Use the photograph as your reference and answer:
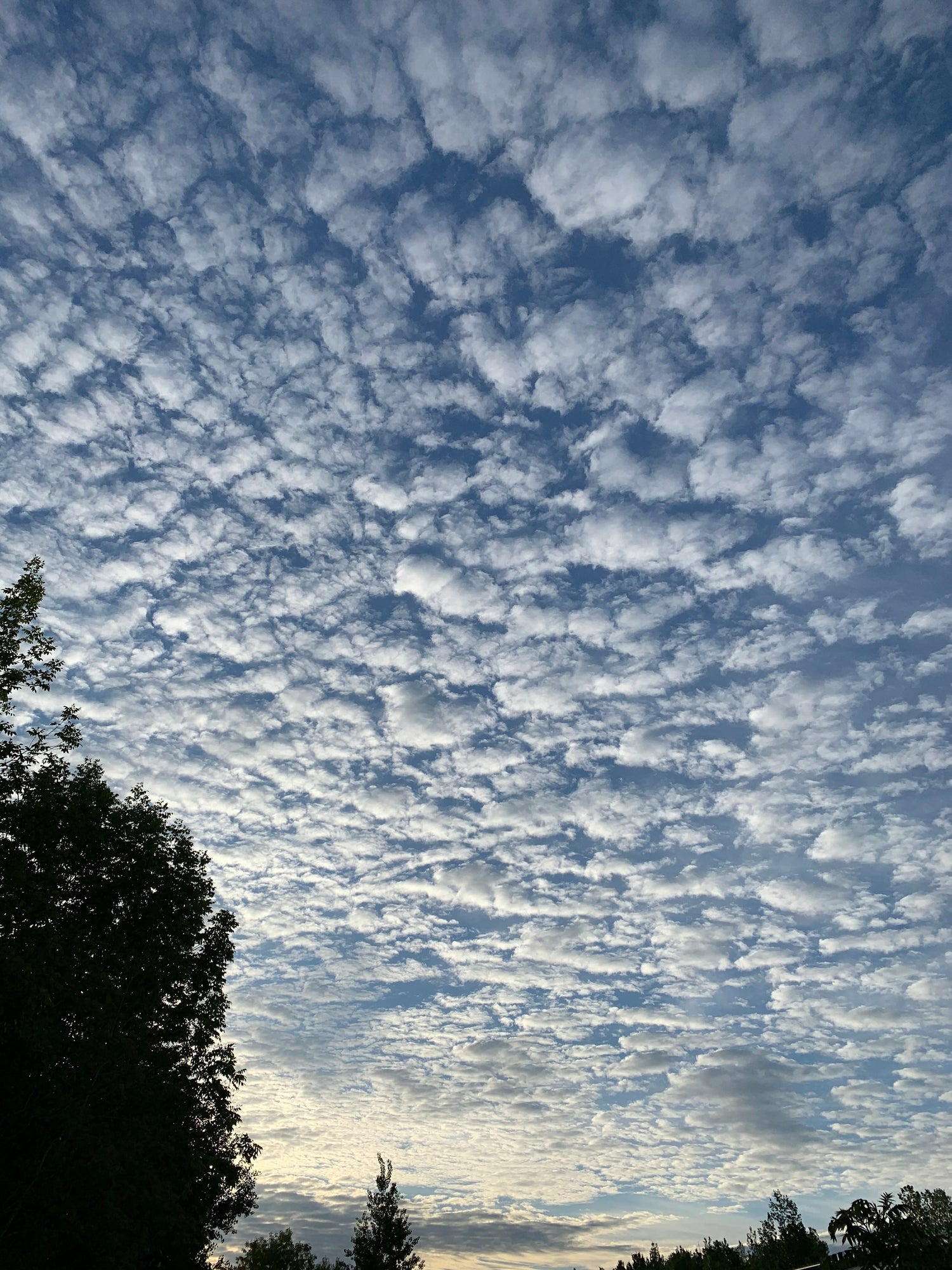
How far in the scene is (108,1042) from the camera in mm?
26250

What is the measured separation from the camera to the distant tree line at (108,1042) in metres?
23.9

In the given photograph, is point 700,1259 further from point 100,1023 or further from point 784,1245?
point 100,1023

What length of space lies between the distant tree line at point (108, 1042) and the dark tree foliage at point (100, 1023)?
7cm

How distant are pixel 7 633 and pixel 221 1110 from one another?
74.0 ft

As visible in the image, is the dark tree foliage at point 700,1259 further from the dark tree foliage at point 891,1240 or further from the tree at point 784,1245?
the dark tree foliage at point 891,1240

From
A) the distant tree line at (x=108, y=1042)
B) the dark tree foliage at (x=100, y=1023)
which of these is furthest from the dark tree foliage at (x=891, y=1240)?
the dark tree foliage at (x=100, y=1023)

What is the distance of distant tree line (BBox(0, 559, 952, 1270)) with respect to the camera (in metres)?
23.9

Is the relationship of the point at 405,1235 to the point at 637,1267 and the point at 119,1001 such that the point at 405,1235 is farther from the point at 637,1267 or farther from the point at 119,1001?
the point at 637,1267

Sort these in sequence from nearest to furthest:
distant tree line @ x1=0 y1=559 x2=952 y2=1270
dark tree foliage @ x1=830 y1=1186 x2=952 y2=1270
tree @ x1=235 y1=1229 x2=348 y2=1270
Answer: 1. dark tree foliage @ x1=830 y1=1186 x2=952 y2=1270
2. distant tree line @ x1=0 y1=559 x2=952 y2=1270
3. tree @ x1=235 y1=1229 x2=348 y2=1270

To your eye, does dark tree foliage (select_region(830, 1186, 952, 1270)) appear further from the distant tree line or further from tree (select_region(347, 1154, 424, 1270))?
tree (select_region(347, 1154, 424, 1270))

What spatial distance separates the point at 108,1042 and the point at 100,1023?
76 cm

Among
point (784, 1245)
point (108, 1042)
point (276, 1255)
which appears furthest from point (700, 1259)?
point (108, 1042)

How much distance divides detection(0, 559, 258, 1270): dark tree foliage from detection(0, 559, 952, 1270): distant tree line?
0.07m

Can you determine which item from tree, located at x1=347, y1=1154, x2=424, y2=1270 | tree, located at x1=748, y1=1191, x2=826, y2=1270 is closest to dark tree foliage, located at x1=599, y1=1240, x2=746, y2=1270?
tree, located at x1=748, y1=1191, x2=826, y2=1270
